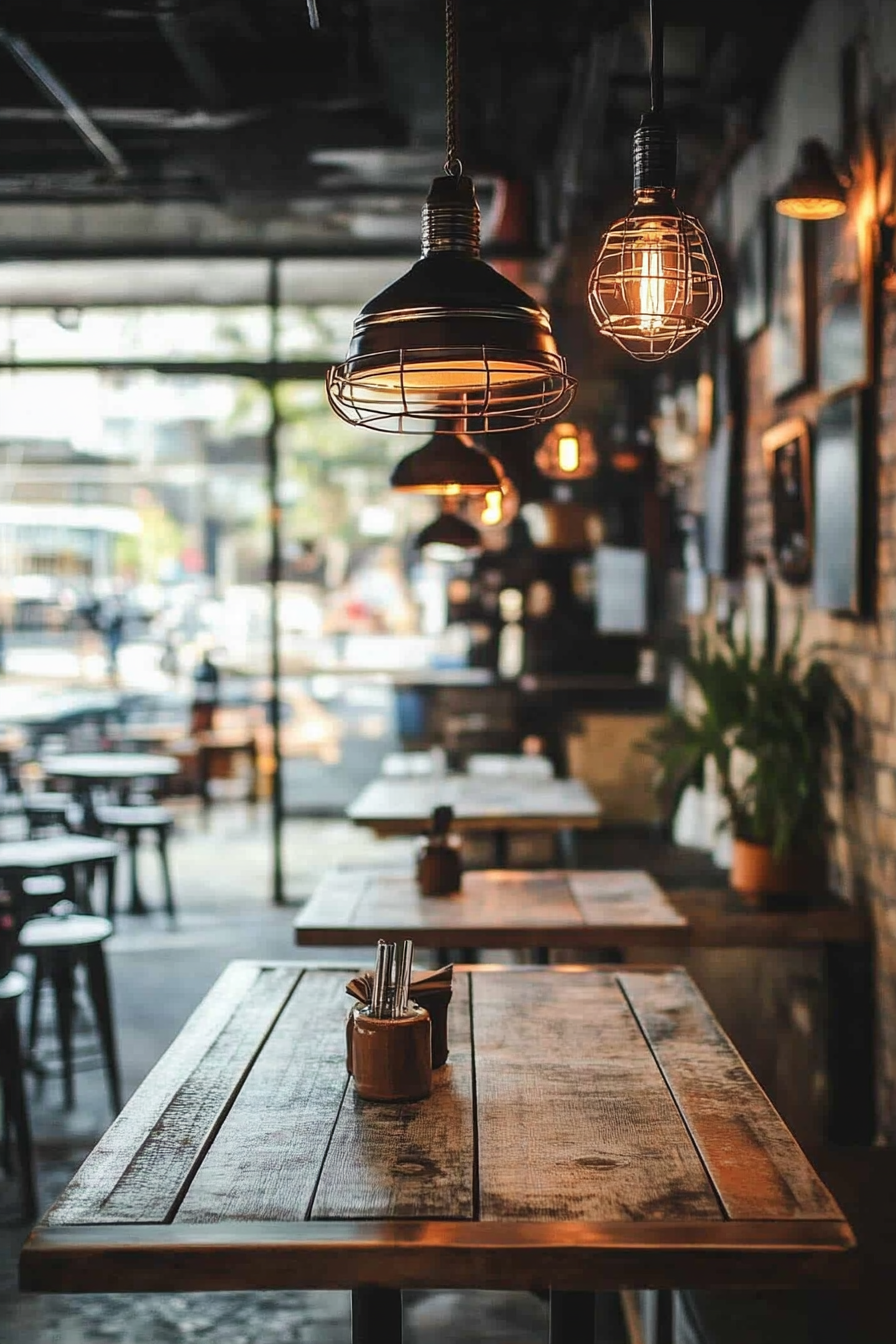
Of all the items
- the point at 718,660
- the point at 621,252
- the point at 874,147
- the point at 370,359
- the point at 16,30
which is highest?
the point at 16,30

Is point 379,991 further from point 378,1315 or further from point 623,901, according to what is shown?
point 623,901

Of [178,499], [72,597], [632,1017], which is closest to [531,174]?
[178,499]

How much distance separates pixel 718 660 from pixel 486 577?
4.20 metres

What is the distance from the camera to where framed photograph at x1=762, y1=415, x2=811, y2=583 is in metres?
4.17

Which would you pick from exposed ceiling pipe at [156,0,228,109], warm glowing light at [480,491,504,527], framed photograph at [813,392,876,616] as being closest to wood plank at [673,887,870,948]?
framed photograph at [813,392,876,616]

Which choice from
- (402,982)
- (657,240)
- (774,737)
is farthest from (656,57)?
(774,737)

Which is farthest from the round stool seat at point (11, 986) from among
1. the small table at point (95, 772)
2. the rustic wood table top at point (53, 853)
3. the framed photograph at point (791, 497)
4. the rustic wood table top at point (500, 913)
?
the small table at point (95, 772)

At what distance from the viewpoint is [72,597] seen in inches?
358

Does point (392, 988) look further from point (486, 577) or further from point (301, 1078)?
point (486, 577)

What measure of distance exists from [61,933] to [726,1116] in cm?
271

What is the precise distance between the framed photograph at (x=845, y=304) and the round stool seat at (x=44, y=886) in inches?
108

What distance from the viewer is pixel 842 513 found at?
3.69 meters

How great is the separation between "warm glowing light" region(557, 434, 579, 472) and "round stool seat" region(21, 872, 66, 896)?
2.10 metres

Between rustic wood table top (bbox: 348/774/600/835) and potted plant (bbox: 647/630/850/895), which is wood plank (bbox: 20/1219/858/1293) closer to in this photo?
potted plant (bbox: 647/630/850/895)
